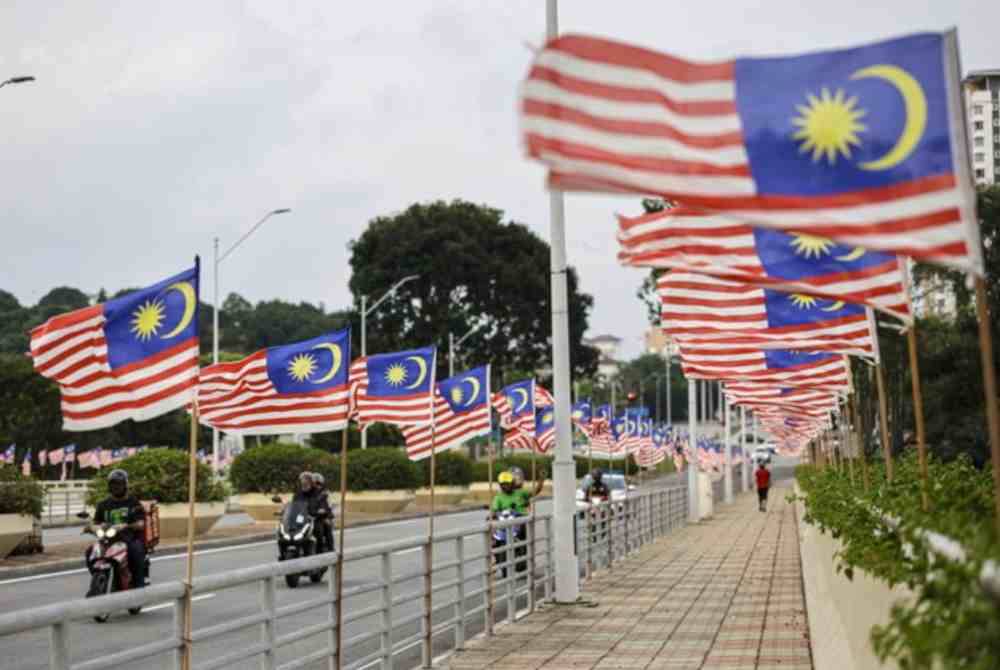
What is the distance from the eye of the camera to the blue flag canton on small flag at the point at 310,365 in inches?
582

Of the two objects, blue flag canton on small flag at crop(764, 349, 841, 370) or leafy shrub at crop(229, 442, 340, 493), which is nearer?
blue flag canton on small flag at crop(764, 349, 841, 370)

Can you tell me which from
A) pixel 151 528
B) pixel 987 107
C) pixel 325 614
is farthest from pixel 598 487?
pixel 987 107

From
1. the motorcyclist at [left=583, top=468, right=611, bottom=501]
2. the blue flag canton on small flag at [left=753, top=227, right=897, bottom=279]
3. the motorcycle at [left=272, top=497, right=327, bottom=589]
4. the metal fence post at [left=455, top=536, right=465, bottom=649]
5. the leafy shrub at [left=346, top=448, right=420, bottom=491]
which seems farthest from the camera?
the leafy shrub at [left=346, top=448, right=420, bottom=491]

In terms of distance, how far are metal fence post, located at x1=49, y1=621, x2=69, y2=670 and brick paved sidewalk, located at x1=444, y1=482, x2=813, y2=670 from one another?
297 inches

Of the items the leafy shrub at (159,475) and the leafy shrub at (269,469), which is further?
the leafy shrub at (269,469)

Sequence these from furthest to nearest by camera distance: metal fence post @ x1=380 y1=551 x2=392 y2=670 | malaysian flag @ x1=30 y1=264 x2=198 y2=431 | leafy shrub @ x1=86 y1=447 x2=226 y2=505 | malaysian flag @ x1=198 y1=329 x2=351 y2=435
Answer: leafy shrub @ x1=86 y1=447 x2=226 y2=505
malaysian flag @ x1=198 y1=329 x2=351 y2=435
metal fence post @ x1=380 y1=551 x2=392 y2=670
malaysian flag @ x1=30 y1=264 x2=198 y2=431

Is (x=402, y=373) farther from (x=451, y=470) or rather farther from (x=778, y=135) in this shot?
(x=451, y=470)

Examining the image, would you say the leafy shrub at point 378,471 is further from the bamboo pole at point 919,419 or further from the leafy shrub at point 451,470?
the bamboo pole at point 919,419

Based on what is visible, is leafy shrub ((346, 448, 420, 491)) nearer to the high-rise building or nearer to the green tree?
the green tree

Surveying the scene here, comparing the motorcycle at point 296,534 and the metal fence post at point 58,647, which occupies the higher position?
the motorcycle at point 296,534

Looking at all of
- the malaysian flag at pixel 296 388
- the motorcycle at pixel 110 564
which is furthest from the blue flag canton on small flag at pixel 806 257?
the motorcycle at pixel 110 564

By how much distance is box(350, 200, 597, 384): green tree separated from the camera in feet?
288

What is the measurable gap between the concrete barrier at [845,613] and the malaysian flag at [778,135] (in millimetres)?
1736

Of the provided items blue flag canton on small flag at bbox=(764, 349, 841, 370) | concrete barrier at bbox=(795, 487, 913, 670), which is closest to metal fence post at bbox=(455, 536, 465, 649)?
concrete barrier at bbox=(795, 487, 913, 670)
